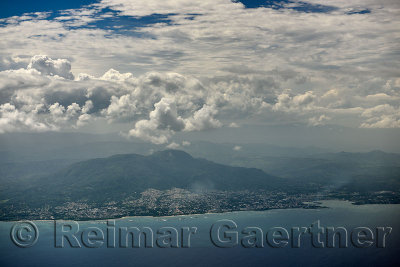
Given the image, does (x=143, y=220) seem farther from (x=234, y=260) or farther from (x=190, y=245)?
(x=234, y=260)

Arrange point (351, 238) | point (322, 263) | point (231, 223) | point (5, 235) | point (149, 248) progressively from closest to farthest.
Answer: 1. point (322, 263)
2. point (149, 248)
3. point (351, 238)
4. point (5, 235)
5. point (231, 223)

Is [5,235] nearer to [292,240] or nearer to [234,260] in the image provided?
[234,260]

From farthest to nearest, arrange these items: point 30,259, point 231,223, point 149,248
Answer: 1. point 231,223
2. point 149,248
3. point 30,259

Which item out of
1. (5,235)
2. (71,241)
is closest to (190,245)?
(71,241)

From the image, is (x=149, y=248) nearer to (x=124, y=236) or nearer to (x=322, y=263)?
(x=124, y=236)

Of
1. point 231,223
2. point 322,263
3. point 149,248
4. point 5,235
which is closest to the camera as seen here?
point 322,263

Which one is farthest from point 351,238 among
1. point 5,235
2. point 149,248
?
Result: point 5,235

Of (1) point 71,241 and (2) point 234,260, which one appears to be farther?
(1) point 71,241

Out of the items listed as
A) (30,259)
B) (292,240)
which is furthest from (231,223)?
(30,259)

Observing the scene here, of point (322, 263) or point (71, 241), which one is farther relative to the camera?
point (71, 241)

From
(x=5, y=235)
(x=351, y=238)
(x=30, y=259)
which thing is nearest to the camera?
(x=30, y=259)
